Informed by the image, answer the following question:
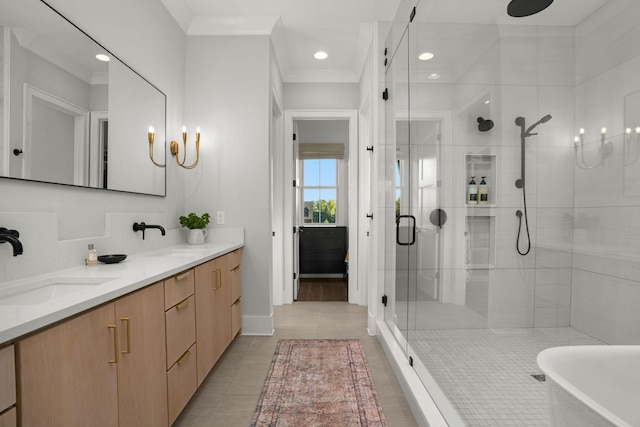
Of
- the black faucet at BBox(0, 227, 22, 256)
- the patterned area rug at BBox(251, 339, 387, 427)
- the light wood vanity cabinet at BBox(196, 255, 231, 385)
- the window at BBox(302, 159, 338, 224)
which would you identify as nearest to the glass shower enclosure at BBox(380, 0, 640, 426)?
the patterned area rug at BBox(251, 339, 387, 427)

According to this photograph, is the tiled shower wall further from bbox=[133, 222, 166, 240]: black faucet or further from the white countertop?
bbox=[133, 222, 166, 240]: black faucet

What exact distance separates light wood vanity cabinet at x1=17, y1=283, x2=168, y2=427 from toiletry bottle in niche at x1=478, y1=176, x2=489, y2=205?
130 cm

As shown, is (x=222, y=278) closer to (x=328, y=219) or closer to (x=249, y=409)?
(x=249, y=409)

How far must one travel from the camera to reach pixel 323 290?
4.59 meters

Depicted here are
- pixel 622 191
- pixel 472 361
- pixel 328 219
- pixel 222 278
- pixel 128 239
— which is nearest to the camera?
pixel 622 191

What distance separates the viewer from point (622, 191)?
0.68 m

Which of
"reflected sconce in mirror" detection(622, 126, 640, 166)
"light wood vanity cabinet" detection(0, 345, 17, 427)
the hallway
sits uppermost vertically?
"reflected sconce in mirror" detection(622, 126, 640, 166)

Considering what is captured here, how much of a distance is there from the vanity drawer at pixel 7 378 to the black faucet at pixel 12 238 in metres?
0.50

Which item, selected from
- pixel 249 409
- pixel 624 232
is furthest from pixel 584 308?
pixel 249 409

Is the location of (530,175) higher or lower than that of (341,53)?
lower

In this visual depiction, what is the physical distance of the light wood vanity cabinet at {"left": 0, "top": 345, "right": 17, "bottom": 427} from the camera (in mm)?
669

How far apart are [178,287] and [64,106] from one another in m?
0.96

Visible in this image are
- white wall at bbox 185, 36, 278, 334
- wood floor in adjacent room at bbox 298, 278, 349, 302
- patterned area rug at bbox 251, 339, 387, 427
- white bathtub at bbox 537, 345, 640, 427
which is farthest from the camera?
wood floor in adjacent room at bbox 298, 278, 349, 302

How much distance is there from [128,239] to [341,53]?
2.65 metres
